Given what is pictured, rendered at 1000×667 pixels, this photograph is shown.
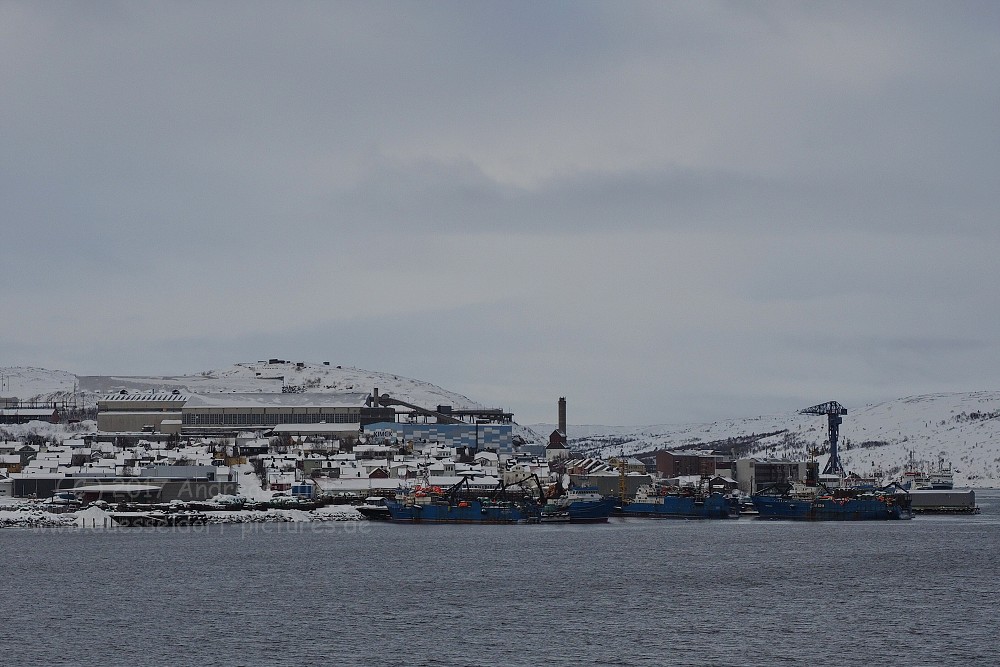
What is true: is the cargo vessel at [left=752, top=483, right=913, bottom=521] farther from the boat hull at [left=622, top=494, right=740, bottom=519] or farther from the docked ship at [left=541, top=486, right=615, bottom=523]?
the docked ship at [left=541, top=486, right=615, bottom=523]

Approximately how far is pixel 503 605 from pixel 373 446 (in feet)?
337

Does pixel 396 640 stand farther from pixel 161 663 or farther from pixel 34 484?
pixel 34 484

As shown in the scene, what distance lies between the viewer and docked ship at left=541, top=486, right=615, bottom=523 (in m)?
110

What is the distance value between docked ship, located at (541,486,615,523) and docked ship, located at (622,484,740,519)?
7.04 m

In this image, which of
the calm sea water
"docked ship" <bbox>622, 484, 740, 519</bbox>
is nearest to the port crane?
"docked ship" <bbox>622, 484, 740, 519</bbox>

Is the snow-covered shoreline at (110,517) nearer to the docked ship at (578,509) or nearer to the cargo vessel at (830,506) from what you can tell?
the docked ship at (578,509)

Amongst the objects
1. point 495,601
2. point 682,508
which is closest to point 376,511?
point 682,508

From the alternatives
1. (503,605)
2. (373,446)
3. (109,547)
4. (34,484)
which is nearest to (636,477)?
(373,446)

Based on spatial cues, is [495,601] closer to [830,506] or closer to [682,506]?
[682,506]

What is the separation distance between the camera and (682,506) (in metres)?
118

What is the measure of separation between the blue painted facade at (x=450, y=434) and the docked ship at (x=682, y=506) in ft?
136

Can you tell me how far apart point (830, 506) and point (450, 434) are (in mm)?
59591

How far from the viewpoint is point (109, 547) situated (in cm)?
7606

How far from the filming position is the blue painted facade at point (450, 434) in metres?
162
